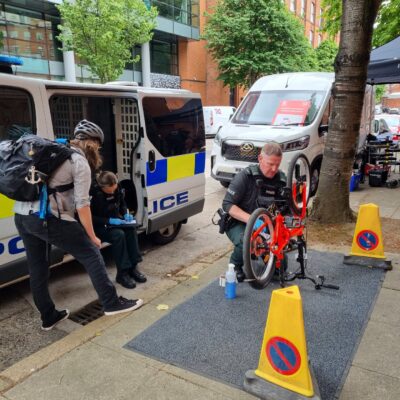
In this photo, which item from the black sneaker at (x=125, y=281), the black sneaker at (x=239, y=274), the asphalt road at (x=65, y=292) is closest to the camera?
the asphalt road at (x=65, y=292)

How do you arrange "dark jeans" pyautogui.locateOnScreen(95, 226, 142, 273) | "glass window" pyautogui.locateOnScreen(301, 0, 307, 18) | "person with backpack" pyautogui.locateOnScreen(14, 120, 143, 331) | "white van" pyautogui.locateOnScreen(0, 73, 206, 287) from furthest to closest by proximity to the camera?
"glass window" pyautogui.locateOnScreen(301, 0, 307, 18)
"white van" pyautogui.locateOnScreen(0, 73, 206, 287)
"dark jeans" pyautogui.locateOnScreen(95, 226, 142, 273)
"person with backpack" pyautogui.locateOnScreen(14, 120, 143, 331)

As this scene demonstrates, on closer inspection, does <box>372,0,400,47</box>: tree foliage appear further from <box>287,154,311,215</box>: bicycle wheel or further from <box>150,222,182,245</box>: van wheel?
<box>150,222,182,245</box>: van wheel

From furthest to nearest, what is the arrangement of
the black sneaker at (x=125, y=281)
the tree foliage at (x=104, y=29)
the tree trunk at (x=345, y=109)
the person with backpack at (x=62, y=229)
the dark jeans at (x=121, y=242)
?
the tree foliage at (x=104, y=29)
the tree trunk at (x=345, y=109)
the black sneaker at (x=125, y=281)
the dark jeans at (x=121, y=242)
the person with backpack at (x=62, y=229)

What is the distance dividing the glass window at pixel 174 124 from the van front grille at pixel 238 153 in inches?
95.9

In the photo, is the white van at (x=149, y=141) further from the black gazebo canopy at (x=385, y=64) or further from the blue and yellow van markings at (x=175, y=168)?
the black gazebo canopy at (x=385, y=64)

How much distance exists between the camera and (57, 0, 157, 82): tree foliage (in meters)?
15.4

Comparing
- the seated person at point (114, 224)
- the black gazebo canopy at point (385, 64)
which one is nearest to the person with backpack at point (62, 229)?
the seated person at point (114, 224)

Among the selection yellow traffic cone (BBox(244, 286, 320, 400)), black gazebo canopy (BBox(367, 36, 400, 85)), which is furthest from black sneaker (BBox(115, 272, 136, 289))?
black gazebo canopy (BBox(367, 36, 400, 85))

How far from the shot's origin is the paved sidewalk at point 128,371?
259 centimetres

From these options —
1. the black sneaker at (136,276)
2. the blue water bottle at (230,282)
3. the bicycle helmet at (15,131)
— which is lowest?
the black sneaker at (136,276)

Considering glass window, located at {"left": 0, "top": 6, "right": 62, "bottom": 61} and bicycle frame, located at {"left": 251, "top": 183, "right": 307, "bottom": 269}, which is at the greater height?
glass window, located at {"left": 0, "top": 6, "right": 62, "bottom": 61}

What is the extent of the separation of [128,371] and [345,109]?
4.57 meters

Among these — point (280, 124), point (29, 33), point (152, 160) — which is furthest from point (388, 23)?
point (29, 33)

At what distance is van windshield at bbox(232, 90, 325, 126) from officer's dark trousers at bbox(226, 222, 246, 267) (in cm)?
519
